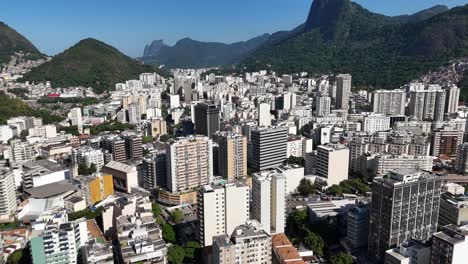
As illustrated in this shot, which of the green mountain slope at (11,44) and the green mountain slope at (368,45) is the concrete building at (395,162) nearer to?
the green mountain slope at (368,45)

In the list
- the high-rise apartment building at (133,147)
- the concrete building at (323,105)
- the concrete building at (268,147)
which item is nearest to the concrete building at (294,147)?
the concrete building at (268,147)

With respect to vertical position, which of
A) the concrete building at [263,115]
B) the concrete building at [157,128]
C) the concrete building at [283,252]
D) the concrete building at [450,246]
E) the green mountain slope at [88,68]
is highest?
the green mountain slope at [88,68]

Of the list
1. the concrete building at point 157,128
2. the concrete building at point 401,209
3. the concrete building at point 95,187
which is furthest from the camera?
the concrete building at point 157,128

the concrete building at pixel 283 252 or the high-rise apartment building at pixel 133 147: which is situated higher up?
the high-rise apartment building at pixel 133 147

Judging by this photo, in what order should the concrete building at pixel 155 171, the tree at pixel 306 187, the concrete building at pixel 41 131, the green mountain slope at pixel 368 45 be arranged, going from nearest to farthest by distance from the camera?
the tree at pixel 306 187
the concrete building at pixel 155 171
the concrete building at pixel 41 131
the green mountain slope at pixel 368 45

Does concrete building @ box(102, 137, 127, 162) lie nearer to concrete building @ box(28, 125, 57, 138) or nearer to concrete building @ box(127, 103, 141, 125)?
concrete building @ box(28, 125, 57, 138)

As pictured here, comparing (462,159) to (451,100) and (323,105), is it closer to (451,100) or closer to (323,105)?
(451,100)

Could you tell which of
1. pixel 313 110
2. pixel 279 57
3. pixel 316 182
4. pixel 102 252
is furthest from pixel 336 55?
pixel 102 252

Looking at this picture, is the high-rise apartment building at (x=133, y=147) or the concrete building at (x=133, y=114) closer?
the high-rise apartment building at (x=133, y=147)

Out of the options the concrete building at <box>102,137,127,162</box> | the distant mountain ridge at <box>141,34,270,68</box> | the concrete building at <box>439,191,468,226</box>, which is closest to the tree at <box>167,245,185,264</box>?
the concrete building at <box>439,191,468,226</box>
